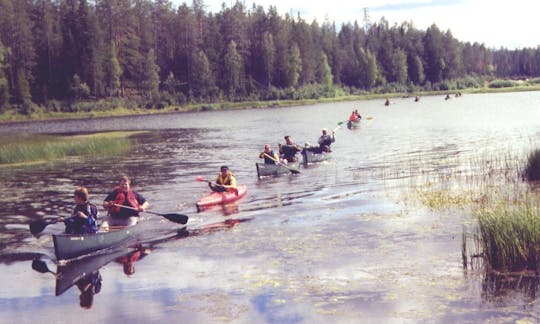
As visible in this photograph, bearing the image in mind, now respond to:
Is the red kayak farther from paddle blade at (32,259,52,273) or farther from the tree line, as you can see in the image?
the tree line

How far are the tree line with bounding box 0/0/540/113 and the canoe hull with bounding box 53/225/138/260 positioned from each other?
78.4 metres

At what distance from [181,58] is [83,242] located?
105445 millimetres

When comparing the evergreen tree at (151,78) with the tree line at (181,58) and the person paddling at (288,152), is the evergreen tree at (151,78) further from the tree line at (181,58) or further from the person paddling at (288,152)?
the person paddling at (288,152)

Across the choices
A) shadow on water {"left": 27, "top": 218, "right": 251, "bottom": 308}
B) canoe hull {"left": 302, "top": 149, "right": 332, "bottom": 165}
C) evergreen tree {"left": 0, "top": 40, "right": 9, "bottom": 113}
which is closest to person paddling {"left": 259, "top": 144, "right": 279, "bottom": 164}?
canoe hull {"left": 302, "top": 149, "right": 332, "bottom": 165}

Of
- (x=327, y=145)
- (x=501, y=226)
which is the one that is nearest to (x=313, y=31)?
(x=327, y=145)

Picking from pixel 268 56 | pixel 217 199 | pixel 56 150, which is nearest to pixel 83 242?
pixel 217 199

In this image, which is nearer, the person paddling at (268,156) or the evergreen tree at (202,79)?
the person paddling at (268,156)

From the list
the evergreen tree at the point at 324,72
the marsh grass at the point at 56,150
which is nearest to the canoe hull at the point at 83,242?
the marsh grass at the point at 56,150

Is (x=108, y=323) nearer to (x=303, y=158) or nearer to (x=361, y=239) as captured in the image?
(x=361, y=239)

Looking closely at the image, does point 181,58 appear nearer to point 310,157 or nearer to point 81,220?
point 310,157

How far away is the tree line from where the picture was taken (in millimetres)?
97688

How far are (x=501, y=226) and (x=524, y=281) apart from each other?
1098mm

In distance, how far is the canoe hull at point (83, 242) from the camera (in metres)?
13.7

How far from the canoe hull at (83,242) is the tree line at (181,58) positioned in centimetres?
7844
